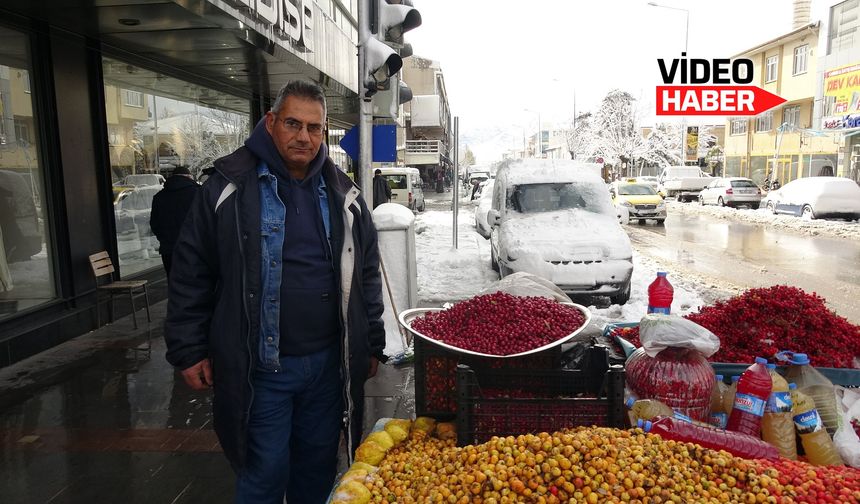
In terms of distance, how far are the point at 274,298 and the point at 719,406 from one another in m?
2.34

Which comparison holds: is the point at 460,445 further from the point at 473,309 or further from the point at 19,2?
the point at 19,2

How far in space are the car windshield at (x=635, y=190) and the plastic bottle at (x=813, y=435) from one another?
2014 centimetres

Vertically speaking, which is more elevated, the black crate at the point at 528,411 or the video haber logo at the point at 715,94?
the video haber logo at the point at 715,94

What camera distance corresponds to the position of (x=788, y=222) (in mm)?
20984

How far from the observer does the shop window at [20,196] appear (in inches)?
245

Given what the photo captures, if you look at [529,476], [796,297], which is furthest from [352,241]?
[796,297]

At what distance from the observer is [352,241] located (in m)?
2.68

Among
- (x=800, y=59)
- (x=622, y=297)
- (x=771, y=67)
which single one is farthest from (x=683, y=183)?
(x=622, y=297)

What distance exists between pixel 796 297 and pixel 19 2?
684 centimetres

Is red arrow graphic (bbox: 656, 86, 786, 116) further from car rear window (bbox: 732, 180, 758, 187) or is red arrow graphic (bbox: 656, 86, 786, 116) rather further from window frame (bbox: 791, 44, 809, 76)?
car rear window (bbox: 732, 180, 758, 187)

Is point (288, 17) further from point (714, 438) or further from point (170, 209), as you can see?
point (714, 438)

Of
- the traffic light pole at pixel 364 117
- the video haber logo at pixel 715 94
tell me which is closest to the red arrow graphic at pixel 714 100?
the video haber logo at pixel 715 94

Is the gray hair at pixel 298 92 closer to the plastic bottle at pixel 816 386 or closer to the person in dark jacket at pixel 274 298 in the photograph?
the person in dark jacket at pixel 274 298

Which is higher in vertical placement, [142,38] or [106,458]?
[142,38]
